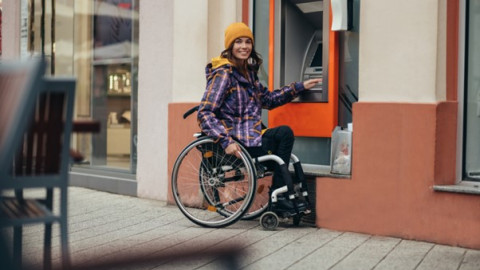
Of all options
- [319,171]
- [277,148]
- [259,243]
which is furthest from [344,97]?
[259,243]

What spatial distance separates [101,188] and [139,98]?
4.10 feet

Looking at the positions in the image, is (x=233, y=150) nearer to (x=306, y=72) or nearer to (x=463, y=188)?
(x=306, y=72)

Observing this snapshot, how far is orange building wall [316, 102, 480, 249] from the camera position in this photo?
475 cm

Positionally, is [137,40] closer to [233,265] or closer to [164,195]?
[164,195]

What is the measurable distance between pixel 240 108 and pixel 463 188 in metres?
1.84

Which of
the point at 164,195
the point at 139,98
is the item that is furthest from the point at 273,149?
the point at 139,98

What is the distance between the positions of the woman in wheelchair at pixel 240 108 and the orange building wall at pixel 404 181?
50cm

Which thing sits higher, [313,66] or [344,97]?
[313,66]

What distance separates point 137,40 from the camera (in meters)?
7.59

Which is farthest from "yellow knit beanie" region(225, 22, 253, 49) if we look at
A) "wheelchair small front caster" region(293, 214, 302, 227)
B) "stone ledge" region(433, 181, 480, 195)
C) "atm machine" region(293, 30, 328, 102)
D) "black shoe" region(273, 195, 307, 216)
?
"stone ledge" region(433, 181, 480, 195)

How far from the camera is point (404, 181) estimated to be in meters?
4.96

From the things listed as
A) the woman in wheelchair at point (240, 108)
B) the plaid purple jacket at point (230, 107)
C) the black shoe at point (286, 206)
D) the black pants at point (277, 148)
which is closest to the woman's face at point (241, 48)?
the woman in wheelchair at point (240, 108)

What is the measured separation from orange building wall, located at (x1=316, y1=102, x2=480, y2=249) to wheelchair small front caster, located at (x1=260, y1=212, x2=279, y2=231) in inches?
18.1

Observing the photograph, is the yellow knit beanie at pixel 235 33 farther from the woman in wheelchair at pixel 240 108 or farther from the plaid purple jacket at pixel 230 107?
the plaid purple jacket at pixel 230 107
